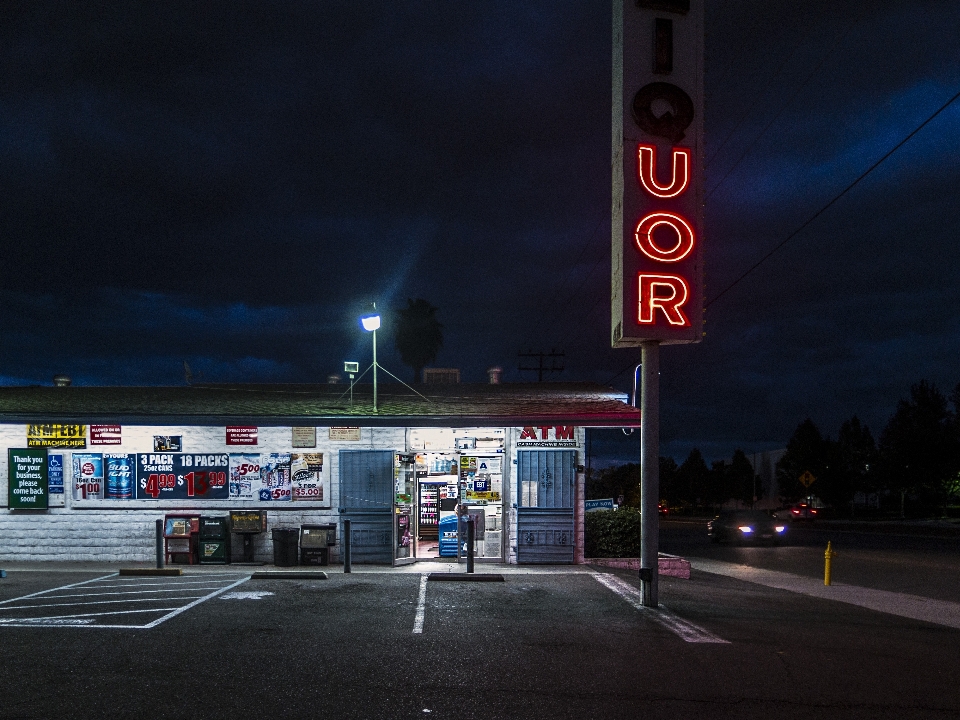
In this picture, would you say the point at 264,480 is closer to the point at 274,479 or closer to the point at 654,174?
the point at 274,479

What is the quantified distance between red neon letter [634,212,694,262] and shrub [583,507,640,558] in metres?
7.40

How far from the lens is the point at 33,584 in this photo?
599 inches

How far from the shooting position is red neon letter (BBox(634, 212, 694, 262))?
45.1 feet

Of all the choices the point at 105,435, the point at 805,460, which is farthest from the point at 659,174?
the point at 805,460

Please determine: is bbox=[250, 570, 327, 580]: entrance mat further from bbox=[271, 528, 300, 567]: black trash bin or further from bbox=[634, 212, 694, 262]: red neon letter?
bbox=[634, 212, 694, 262]: red neon letter

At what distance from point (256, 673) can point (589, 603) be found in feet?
20.7

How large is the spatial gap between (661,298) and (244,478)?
10.3 m

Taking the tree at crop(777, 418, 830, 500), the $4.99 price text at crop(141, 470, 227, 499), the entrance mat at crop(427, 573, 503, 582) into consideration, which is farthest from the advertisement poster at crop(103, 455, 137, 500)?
the tree at crop(777, 418, 830, 500)

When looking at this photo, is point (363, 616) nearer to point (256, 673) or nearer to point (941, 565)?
point (256, 673)

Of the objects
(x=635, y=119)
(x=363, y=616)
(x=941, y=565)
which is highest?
(x=635, y=119)

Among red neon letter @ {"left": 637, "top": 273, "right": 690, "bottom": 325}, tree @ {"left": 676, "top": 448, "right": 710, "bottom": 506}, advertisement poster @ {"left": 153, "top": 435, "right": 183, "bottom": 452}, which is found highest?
red neon letter @ {"left": 637, "top": 273, "right": 690, "bottom": 325}

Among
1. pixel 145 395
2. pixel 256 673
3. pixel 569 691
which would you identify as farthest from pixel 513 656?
pixel 145 395

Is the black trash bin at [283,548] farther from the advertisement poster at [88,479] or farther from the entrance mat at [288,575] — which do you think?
the advertisement poster at [88,479]

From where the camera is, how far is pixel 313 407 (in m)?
20.3
